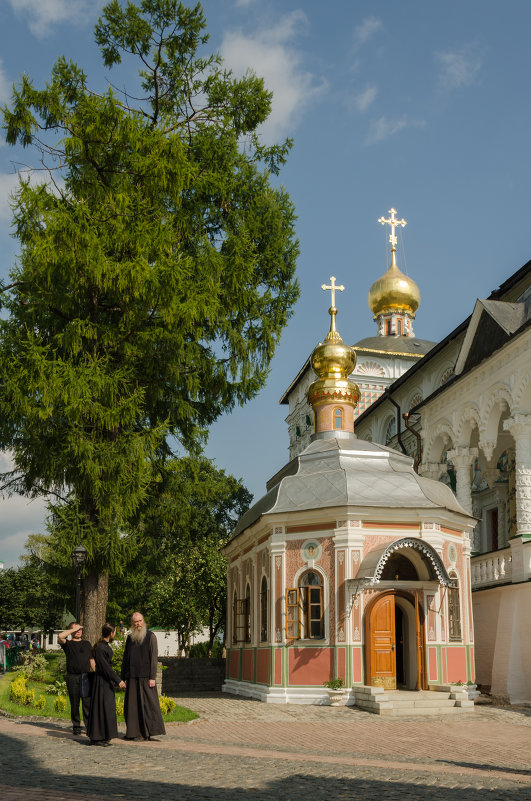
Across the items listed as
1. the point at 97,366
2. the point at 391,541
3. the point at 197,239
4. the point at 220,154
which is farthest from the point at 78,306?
the point at 391,541

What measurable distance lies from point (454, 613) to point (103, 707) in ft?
33.2

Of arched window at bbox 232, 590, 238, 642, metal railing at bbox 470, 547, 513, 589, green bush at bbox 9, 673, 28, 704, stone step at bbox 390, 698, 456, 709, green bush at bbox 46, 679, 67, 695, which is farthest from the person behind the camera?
arched window at bbox 232, 590, 238, 642

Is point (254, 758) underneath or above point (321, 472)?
underneath

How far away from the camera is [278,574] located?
18141 mm

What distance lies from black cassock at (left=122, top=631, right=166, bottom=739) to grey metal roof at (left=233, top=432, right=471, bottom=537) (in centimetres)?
799

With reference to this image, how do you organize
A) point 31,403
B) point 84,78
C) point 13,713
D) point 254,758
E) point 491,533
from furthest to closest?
point 491,533, point 84,78, point 31,403, point 13,713, point 254,758

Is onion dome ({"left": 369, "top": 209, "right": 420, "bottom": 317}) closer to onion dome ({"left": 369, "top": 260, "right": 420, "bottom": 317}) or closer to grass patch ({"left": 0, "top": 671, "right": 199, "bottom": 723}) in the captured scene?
onion dome ({"left": 369, "top": 260, "right": 420, "bottom": 317})

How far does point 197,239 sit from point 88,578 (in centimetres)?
737

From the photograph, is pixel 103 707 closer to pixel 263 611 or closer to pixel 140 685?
pixel 140 685

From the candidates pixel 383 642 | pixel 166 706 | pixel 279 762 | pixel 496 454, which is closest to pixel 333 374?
pixel 496 454

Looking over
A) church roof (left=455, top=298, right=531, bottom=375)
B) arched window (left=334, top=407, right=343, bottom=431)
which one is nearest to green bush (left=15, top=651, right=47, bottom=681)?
arched window (left=334, top=407, right=343, bottom=431)

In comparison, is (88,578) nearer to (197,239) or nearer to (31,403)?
(31,403)

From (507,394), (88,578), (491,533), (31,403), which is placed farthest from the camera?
(491,533)

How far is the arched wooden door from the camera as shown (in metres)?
16.9
